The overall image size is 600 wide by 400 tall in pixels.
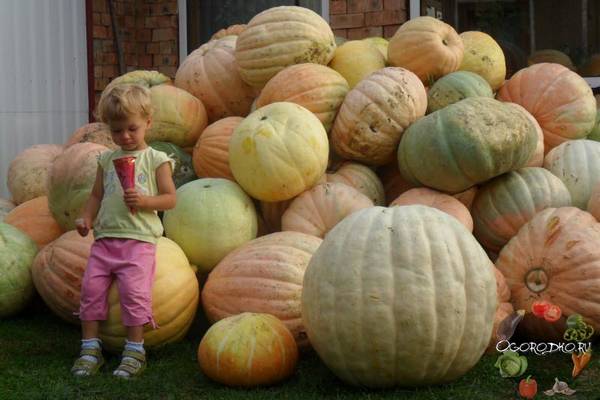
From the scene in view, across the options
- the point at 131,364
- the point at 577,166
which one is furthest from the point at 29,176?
the point at 577,166

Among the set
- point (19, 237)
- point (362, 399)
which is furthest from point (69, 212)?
point (362, 399)

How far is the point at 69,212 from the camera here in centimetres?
453

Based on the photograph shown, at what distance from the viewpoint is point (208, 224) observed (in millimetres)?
4191

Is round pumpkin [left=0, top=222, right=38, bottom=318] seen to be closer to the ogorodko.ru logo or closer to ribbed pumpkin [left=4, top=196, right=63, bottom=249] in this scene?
ribbed pumpkin [left=4, top=196, right=63, bottom=249]

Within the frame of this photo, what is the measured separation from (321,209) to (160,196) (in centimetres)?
100

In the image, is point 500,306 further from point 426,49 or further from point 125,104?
point 426,49

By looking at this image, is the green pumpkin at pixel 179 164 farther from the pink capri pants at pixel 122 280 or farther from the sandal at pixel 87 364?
the sandal at pixel 87 364

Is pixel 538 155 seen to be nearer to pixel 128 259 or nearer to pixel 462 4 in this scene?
pixel 128 259

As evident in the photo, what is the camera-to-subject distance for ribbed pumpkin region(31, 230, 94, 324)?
3.96 metres

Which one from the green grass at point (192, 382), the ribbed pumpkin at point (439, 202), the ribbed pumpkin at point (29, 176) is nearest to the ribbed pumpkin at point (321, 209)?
the ribbed pumpkin at point (439, 202)

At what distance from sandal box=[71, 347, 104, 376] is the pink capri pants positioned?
0.14m

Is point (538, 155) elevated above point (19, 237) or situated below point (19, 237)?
above

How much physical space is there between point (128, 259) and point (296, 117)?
1226mm

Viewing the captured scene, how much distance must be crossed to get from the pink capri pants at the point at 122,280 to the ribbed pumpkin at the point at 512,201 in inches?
71.9
